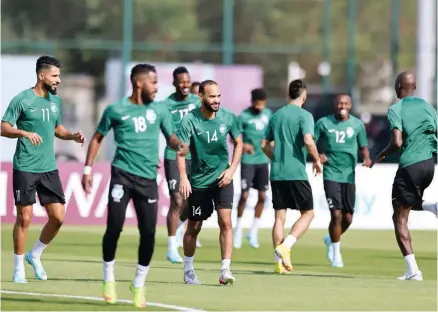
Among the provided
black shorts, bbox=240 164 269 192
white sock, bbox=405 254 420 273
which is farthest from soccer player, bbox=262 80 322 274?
black shorts, bbox=240 164 269 192

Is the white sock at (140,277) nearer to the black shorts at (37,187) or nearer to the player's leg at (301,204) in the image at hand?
the black shorts at (37,187)

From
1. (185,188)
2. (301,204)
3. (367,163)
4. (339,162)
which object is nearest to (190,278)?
(185,188)

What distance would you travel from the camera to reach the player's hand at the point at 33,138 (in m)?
16.3

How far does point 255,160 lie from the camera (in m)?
24.9

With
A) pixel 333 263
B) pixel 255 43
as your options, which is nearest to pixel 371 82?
pixel 255 43

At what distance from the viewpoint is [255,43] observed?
78.5 metres

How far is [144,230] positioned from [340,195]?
646 centimetres

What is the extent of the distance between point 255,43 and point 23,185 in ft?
203

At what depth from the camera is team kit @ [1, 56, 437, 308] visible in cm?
1508

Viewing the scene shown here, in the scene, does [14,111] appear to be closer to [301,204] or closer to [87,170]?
[87,170]

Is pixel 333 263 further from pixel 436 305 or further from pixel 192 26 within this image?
pixel 192 26

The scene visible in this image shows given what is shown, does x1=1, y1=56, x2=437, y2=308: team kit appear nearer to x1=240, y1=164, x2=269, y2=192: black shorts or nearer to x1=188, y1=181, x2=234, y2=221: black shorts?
x1=188, y1=181, x2=234, y2=221: black shorts

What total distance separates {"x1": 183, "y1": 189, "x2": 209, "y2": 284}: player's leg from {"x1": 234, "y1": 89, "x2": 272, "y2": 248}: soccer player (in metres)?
7.27

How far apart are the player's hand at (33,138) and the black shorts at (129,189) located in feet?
4.88
